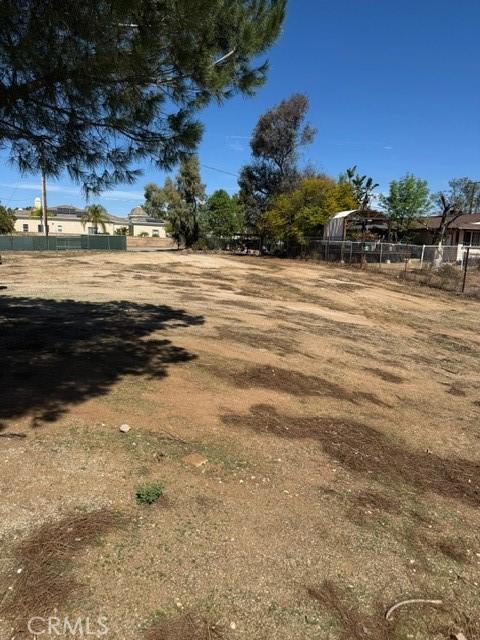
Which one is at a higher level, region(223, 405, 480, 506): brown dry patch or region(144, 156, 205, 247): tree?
region(144, 156, 205, 247): tree

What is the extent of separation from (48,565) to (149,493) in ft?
2.70

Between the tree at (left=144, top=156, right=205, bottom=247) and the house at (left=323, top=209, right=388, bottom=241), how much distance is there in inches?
628

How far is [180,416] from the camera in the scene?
15.0 ft

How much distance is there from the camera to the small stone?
3703 mm

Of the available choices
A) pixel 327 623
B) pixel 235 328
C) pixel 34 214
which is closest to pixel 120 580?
pixel 327 623

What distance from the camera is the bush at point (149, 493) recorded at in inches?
A: 124

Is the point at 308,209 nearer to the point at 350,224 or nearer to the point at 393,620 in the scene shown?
the point at 350,224

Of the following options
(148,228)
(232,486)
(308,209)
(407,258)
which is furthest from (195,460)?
(148,228)

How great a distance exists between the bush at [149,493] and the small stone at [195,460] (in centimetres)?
42


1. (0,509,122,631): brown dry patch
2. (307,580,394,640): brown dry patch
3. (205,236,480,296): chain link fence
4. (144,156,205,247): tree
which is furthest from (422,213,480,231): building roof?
(0,509,122,631): brown dry patch

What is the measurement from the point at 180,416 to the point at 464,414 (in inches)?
143

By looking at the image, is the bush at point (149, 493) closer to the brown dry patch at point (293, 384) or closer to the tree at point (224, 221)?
the brown dry patch at point (293, 384)

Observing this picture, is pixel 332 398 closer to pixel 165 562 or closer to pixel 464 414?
pixel 464 414

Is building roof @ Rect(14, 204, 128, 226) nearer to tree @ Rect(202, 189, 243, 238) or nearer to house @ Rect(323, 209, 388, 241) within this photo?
tree @ Rect(202, 189, 243, 238)
